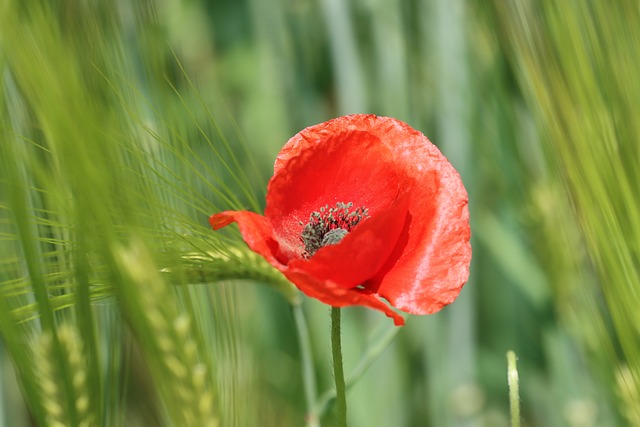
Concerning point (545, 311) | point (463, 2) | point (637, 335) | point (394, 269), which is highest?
point (463, 2)

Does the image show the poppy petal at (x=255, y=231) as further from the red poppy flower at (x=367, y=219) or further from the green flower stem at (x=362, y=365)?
the green flower stem at (x=362, y=365)

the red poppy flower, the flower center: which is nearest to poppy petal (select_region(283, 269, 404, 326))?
the red poppy flower

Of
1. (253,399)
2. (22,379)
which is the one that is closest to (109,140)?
(22,379)

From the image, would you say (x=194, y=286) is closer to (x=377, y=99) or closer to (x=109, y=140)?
(x=109, y=140)

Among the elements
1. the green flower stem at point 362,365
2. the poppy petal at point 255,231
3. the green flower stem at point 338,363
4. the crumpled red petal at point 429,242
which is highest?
the poppy petal at point 255,231

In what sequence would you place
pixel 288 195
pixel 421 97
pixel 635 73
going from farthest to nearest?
1. pixel 421 97
2. pixel 635 73
3. pixel 288 195

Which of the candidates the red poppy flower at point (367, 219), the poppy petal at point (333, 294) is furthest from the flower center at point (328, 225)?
the poppy petal at point (333, 294)
